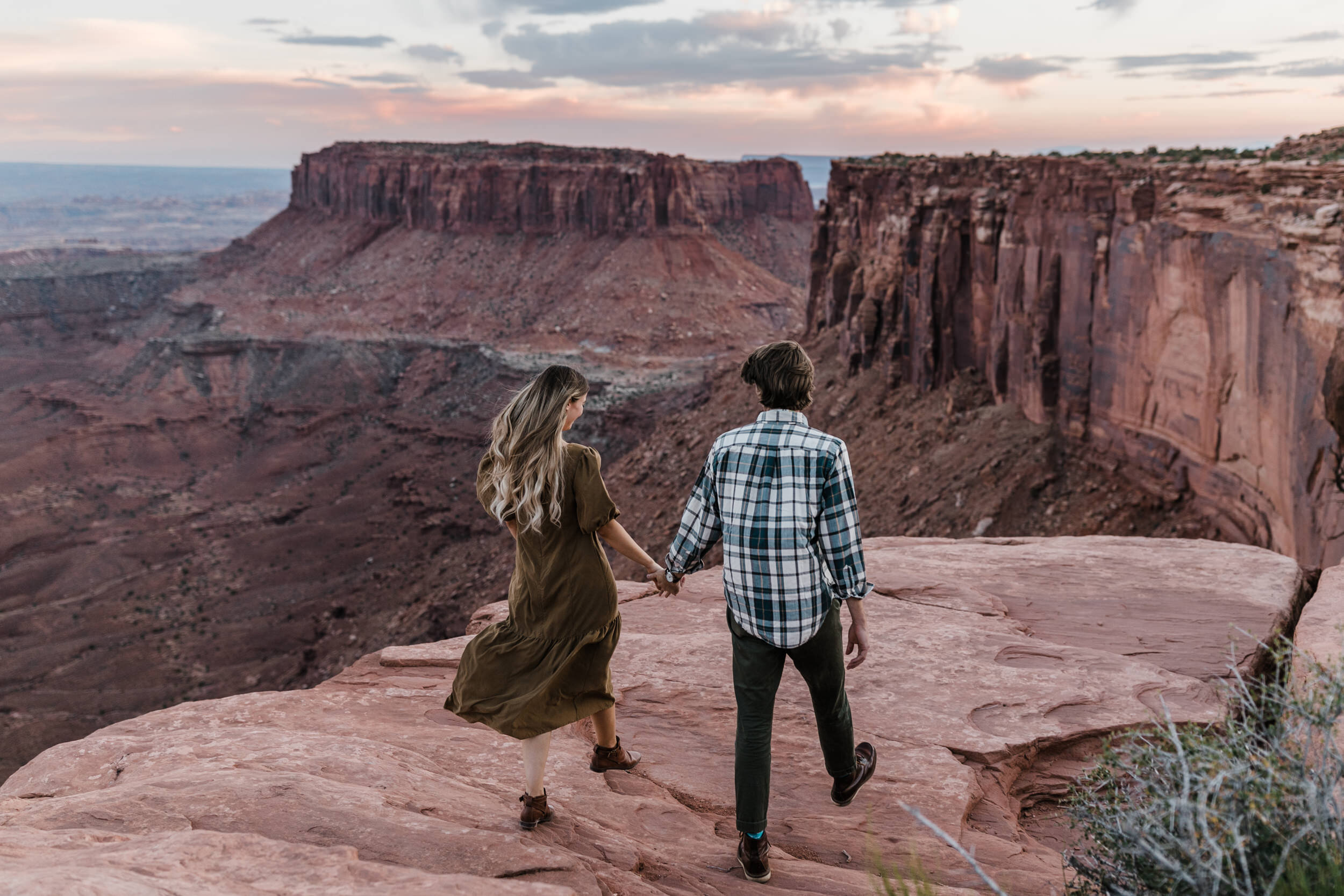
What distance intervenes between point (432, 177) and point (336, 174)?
15494mm

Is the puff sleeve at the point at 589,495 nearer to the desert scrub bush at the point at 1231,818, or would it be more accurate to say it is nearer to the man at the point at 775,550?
the man at the point at 775,550

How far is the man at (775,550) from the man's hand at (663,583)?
1.35ft

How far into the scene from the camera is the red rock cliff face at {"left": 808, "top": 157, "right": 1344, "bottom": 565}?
1043 centimetres

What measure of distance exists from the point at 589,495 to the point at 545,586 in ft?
1.57

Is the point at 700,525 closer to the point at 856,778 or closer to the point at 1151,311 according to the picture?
the point at 856,778

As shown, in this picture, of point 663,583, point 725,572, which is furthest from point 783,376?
point 663,583

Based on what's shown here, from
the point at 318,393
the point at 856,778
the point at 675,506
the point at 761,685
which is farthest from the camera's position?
the point at 318,393

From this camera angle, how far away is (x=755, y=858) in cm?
356

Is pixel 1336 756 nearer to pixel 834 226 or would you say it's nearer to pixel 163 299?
pixel 834 226

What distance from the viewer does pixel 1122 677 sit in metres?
5.30

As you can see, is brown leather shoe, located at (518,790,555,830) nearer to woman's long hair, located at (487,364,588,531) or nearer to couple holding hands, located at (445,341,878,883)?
couple holding hands, located at (445,341,878,883)

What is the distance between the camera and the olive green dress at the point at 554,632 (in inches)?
152

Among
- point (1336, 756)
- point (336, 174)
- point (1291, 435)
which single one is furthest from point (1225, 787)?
point (336, 174)

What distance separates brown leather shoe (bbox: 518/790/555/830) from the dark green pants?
0.81m
